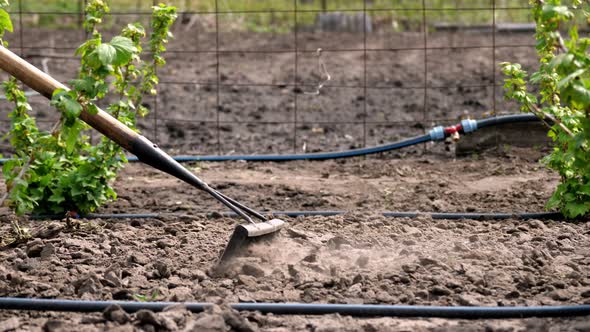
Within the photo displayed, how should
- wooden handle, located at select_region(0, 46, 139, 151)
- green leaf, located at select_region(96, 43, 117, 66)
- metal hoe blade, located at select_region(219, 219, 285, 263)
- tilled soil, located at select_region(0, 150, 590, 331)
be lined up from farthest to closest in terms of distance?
metal hoe blade, located at select_region(219, 219, 285, 263), wooden handle, located at select_region(0, 46, 139, 151), green leaf, located at select_region(96, 43, 117, 66), tilled soil, located at select_region(0, 150, 590, 331)

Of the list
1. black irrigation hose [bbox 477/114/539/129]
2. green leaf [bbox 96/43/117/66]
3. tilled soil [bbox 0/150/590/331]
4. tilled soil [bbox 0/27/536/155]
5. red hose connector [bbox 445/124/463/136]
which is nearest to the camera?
tilled soil [bbox 0/150/590/331]

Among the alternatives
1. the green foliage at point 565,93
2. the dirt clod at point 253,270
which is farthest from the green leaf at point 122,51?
the green foliage at point 565,93

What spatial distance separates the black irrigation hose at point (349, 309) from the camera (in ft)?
12.6

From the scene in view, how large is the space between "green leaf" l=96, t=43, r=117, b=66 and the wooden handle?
0.36 m

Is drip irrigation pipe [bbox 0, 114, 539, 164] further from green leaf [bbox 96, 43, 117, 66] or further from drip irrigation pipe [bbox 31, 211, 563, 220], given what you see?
green leaf [bbox 96, 43, 117, 66]

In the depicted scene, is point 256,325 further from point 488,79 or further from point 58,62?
point 58,62

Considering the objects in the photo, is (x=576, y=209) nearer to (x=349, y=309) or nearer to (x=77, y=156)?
(x=349, y=309)

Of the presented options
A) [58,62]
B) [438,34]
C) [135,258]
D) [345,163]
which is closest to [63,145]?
[135,258]

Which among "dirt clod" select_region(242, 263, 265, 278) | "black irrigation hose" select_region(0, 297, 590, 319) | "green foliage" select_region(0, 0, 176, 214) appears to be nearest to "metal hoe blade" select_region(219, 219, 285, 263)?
"dirt clod" select_region(242, 263, 265, 278)

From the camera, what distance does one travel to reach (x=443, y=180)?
21.6ft

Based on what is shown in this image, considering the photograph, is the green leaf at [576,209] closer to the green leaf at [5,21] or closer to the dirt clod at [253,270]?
the dirt clod at [253,270]

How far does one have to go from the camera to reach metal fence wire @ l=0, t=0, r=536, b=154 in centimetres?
808

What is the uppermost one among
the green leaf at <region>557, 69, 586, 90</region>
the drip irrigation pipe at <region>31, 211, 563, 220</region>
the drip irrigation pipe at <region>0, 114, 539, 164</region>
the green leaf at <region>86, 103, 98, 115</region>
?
the green leaf at <region>557, 69, 586, 90</region>

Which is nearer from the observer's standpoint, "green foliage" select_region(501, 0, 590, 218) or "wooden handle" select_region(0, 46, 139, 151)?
"green foliage" select_region(501, 0, 590, 218)
